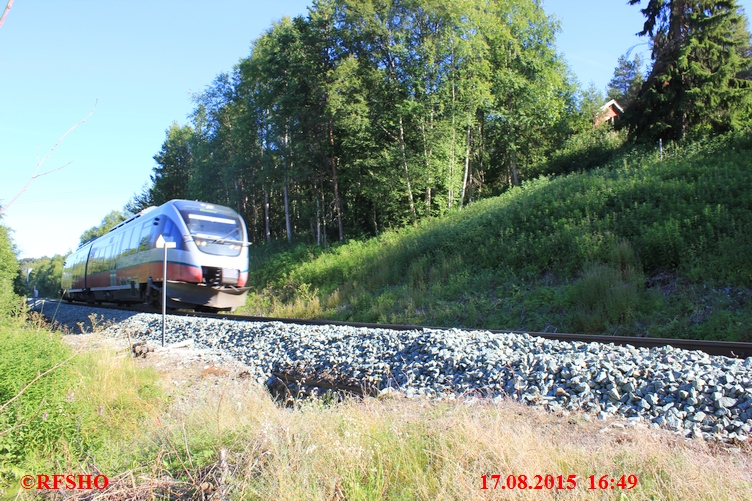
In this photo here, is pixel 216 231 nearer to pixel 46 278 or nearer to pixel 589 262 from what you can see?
pixel 589 262

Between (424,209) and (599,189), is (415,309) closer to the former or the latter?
(599,189)

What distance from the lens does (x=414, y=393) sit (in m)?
5.72

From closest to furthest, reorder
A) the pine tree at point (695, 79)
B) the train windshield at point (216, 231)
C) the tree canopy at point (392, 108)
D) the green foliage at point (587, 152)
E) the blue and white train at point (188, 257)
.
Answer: the blue and white train at point (188, 257), the train windshield at point (216, 231), the pine tree at point (695, 79), the tree canopy at point (392, 108), the green foliage at point (587, 152)

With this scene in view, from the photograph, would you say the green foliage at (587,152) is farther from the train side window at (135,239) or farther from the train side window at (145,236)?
the train side window at (135,239)

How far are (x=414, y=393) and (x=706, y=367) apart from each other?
10.3 ft

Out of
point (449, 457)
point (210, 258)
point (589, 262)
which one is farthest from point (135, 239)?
point (449, 457)

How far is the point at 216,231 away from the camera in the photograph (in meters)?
15.0

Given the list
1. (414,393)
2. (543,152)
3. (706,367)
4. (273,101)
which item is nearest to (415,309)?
(414,393)

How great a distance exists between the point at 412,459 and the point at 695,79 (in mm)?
A: 23656

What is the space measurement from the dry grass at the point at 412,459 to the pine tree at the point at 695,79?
2145 centimetres

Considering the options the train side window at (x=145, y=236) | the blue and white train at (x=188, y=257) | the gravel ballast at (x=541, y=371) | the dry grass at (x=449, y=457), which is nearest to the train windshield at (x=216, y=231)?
the blue and white train at (x=188, y=257)

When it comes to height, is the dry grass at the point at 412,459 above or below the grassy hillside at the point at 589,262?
below

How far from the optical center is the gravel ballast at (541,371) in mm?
4309

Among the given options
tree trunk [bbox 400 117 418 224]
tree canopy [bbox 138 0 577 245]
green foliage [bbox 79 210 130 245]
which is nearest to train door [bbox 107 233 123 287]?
tree canopy [bbox 138 0 577 245]
